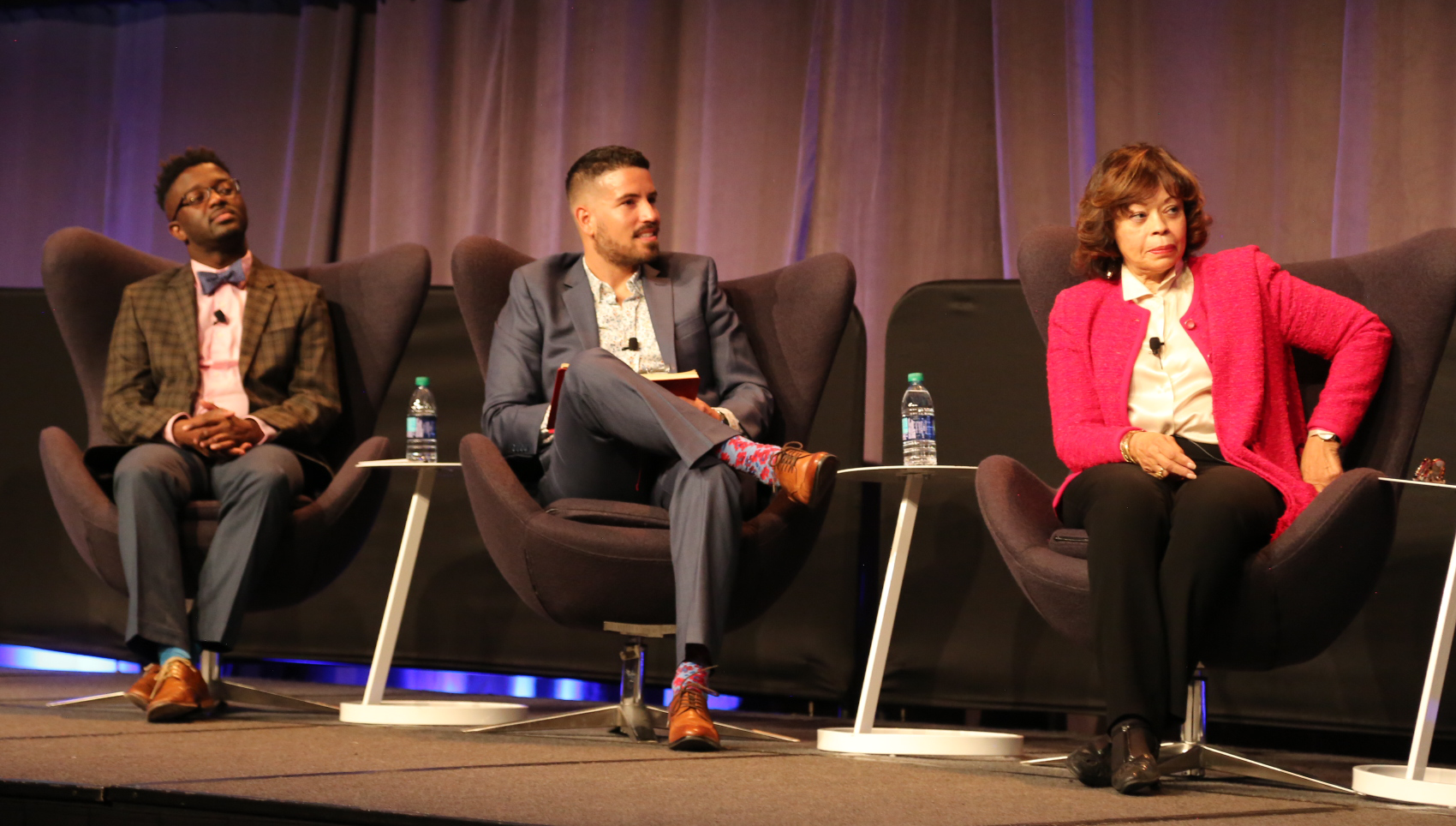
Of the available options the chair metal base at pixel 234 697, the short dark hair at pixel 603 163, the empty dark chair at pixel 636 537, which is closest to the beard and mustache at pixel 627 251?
the short dark hair at pixel 603 163

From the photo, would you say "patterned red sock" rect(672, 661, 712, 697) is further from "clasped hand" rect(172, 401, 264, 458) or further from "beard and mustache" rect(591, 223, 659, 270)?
"clasped hand" rect(172, 401, 264, 458)

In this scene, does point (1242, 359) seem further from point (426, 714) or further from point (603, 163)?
point (426, 714)

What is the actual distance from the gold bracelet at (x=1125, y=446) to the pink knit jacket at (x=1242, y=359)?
0.01 meters

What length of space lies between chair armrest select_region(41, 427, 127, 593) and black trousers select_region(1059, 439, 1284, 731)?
204 centimetres

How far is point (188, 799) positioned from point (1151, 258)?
193 cm

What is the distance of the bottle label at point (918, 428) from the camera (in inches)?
111

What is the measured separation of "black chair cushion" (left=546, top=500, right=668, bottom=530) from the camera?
267 cm

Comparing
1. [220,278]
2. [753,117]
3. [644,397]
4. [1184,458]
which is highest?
[753,117]

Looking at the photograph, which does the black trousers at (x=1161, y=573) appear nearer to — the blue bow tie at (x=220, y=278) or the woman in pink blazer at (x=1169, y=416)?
the woman in pink blazer at (x=1169, y=416)

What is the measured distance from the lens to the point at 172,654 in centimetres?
284

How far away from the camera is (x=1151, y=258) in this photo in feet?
8.76

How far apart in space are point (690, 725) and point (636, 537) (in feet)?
1.21

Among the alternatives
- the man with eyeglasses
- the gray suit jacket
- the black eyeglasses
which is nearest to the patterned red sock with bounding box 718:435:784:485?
the gray suit jacket

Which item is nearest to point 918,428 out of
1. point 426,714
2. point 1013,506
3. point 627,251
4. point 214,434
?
point 1013,506
